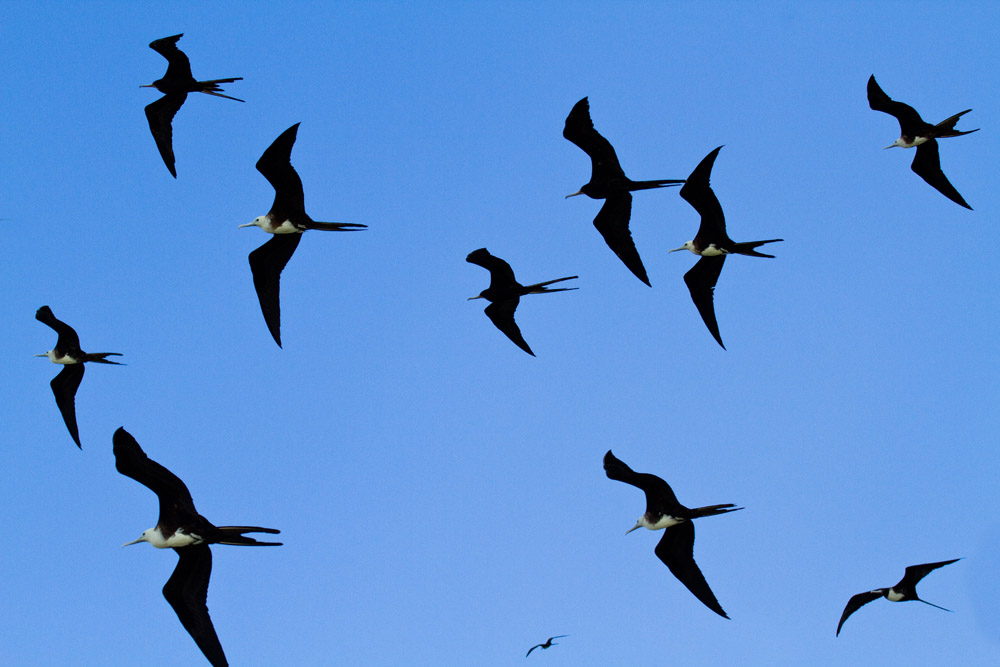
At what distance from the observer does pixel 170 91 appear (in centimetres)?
1642

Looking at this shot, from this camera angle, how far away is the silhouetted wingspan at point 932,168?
16234mm

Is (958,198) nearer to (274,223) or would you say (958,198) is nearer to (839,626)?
(839,626)

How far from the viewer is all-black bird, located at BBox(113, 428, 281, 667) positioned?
37.6 ft

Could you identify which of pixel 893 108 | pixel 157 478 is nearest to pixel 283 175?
pixel 157 478

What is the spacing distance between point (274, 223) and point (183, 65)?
9.25 ft

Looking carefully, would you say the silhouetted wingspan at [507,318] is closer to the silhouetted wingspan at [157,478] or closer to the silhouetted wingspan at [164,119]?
the silhouetted wingspan at [164,119]

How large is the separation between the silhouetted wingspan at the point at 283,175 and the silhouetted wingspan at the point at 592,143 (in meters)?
3.33

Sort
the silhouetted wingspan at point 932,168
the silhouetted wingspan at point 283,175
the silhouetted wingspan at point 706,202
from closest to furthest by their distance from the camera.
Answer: the silhouetted wingspan at point 283,175
the silhouetted wingspan at point 706,202
the silhouetted wingspan at point 932,168

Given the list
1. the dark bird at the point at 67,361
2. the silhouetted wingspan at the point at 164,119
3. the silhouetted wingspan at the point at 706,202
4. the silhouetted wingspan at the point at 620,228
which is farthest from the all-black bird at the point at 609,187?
the dark bird at the point at 67,361

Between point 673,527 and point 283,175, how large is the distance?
19.5ft

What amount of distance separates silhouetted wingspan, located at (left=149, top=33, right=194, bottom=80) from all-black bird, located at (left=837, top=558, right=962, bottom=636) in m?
10.8

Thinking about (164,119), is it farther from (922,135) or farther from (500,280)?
(922,135)

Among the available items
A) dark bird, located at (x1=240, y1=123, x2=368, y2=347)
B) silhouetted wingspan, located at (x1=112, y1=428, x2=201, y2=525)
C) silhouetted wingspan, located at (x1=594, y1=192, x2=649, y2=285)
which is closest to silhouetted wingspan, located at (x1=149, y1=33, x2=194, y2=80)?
dark bird, located at (x1=240, y1=123, x2=368, y2=347)

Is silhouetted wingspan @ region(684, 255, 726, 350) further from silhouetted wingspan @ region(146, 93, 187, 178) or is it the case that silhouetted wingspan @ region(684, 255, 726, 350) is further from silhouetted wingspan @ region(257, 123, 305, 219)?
silhouetted wingspan @ region(146, 93, 187, 178)
